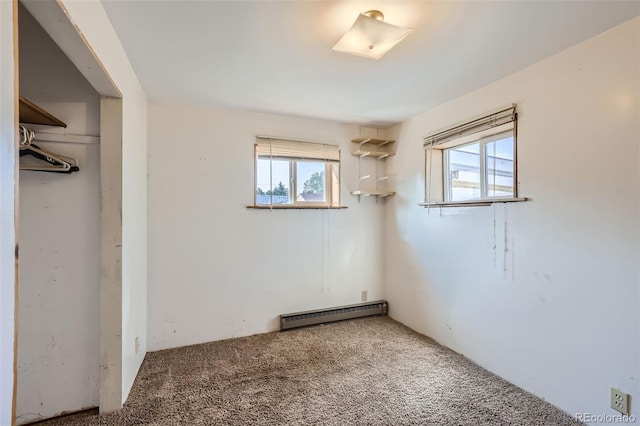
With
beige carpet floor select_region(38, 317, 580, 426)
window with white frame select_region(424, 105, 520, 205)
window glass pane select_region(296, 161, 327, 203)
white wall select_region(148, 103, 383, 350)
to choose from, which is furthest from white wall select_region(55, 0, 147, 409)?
window with white frame select_region(424, 105, 520, 205)

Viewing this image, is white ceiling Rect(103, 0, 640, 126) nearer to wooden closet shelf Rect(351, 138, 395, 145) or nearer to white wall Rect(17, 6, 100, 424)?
white wall Rect(17, 6, 100, 424)

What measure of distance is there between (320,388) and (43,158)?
2.22 m

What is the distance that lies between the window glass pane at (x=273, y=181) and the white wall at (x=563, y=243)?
163cm

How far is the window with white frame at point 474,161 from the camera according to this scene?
2276mm

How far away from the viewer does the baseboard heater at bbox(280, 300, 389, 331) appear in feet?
10.2

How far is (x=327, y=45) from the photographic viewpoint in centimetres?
183

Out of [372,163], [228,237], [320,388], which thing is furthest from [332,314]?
[372,163]

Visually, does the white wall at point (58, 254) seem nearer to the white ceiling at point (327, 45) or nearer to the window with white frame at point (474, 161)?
the white ceiling at point (327, 45)

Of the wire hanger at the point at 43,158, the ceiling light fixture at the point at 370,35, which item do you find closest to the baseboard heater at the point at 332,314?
the wire hanger at the point at 43,158

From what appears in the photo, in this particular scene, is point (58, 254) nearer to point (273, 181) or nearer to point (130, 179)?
point (130, 179)

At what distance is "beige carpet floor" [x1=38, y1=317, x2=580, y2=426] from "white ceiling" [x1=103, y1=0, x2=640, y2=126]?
2249 mm

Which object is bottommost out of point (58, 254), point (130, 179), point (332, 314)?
point (332, 314)

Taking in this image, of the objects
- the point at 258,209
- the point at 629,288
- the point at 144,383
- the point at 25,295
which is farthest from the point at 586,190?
the point at 25,295

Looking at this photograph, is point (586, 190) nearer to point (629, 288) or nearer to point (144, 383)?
point (629, 288)
